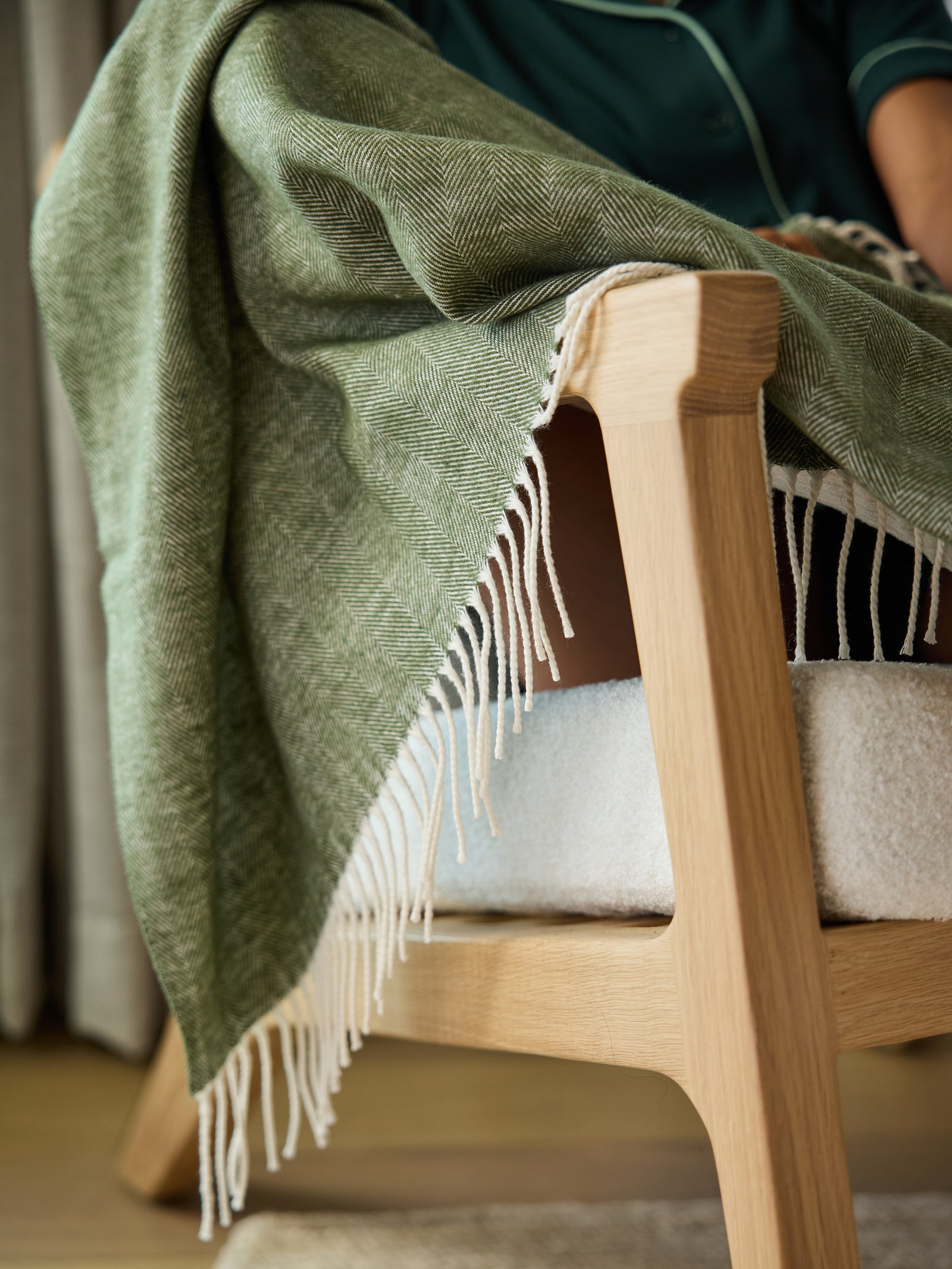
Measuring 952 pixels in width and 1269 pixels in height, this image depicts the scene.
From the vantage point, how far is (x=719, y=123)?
923 millimetres

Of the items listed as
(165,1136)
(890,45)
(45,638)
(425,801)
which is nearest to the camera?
(425,801)

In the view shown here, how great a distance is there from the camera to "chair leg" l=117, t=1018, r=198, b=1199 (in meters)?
0.82

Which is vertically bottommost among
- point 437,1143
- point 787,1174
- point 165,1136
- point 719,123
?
point 437,1143

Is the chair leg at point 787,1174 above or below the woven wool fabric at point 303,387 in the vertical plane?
below

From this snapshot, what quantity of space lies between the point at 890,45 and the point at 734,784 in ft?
2.66

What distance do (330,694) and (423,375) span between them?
18 centimetres

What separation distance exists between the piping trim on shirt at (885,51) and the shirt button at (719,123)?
0.41 feet

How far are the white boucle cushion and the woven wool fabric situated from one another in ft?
0.22

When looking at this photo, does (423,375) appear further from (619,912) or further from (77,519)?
(77,519)

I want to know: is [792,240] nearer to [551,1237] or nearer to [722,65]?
[722,65]

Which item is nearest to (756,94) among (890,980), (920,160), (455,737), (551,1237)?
(920,160)

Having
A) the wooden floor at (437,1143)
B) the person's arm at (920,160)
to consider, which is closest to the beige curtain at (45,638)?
the wooden floor at (437,1143)

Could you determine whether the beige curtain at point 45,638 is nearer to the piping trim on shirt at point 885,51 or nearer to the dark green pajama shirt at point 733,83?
the dark green pajama shirt at point 733,83

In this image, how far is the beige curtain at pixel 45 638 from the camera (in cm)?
123
